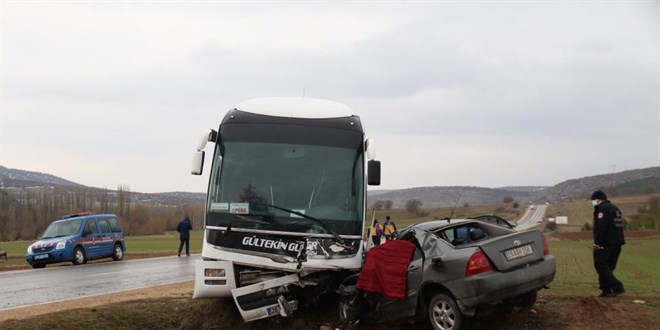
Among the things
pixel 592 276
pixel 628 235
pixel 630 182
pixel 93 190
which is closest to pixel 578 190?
pixel 630 182

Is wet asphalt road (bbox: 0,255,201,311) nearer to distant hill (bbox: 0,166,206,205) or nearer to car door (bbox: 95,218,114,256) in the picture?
car door (bbox: 95,218,114,256)

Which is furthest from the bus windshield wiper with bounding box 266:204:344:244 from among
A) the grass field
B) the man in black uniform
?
the grass field

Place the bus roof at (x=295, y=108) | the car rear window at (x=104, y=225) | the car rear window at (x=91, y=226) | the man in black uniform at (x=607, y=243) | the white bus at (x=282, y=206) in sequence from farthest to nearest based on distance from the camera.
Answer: the car rear window at (x=104, y=225), the car rear window at (x=91, y=226), the bus roof at (x=295, y=108), the man in black uniform at (x=607, y=243), the white bus at (x=282, y=206)

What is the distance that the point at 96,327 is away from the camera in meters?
9.49

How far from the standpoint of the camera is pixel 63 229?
2386cm

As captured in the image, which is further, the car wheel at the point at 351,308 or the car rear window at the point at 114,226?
the car rear window at the point at 114,226

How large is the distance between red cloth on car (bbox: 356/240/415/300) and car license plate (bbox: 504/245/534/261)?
1308mm

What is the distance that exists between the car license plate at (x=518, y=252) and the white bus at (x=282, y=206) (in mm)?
2192

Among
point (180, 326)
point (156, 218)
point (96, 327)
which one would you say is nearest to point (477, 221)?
point (180, 326)

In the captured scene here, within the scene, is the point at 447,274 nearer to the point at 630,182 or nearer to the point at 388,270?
the point at 388,270

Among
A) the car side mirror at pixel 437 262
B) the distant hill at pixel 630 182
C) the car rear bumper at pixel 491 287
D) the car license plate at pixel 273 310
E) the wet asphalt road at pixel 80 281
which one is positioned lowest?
the wet asphalt road at pixel 80 281

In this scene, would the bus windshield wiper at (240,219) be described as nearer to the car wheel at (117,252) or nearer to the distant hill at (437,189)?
the car wheel at (117,252)

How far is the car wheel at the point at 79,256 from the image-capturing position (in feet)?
75.9

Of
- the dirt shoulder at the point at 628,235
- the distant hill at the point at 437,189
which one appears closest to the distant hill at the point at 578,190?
the distant hill at the point at 437,189
